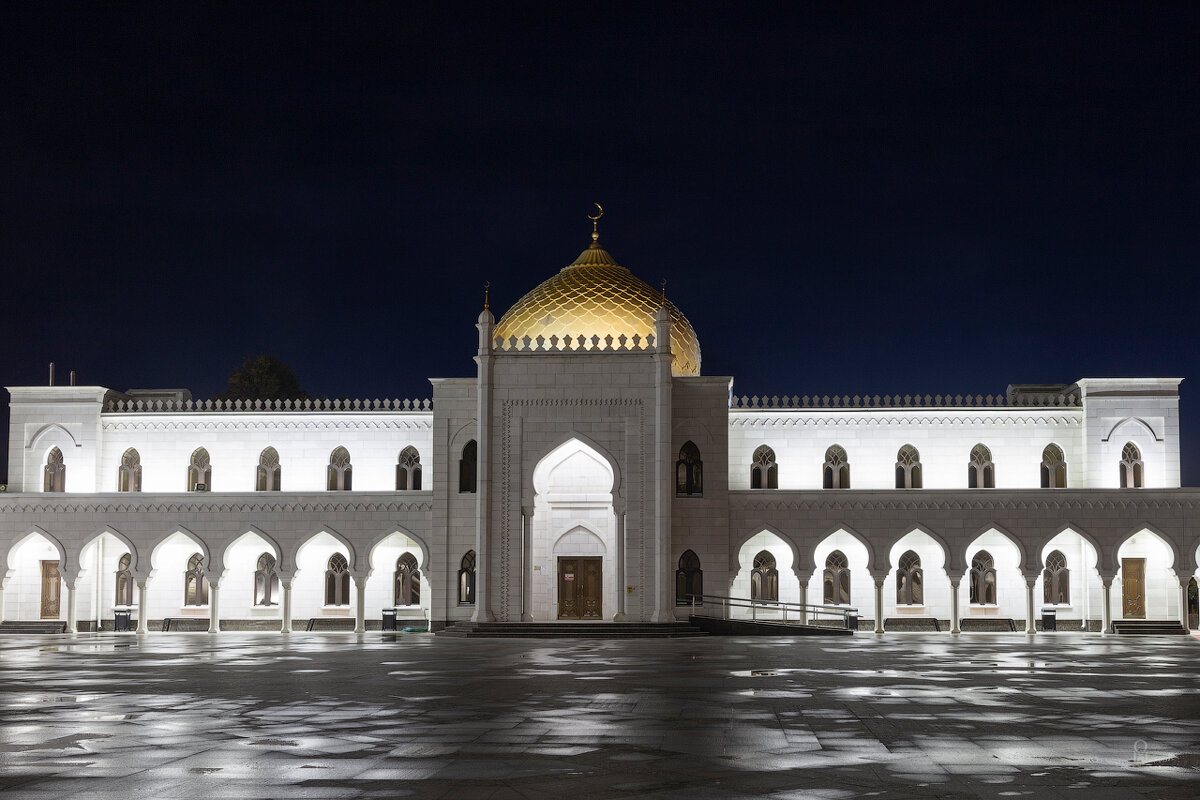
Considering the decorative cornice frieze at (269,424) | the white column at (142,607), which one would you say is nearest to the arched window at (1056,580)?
the decorative cornice frieze at (269,424)

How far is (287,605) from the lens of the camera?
36.8 meters

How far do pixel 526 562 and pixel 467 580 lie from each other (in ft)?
7.83

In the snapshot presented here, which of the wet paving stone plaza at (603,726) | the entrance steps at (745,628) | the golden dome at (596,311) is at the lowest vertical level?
the entrance steps at (745,628)

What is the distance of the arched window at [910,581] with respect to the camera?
38125 millimetres

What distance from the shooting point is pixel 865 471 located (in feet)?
127

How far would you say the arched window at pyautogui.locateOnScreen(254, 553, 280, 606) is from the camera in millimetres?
39250

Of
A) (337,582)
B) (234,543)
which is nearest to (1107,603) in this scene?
(337,582)

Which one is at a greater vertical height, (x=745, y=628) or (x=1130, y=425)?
(x=1130, y=425)

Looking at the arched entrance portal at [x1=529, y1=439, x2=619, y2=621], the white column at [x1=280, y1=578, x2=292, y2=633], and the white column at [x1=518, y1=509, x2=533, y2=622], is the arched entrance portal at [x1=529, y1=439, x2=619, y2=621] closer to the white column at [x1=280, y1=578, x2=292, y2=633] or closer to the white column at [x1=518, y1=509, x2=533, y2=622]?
the white column at [x1=518, y1=509, x2=533, y2=622]

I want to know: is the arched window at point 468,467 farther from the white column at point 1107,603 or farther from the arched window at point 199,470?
the white column at point 1107,603

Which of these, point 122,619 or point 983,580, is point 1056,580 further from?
point 122,619

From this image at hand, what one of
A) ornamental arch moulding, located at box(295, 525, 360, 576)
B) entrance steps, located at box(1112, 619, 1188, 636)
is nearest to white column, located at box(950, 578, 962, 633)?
entrance steps, located at box(1112, 619, 1188, 636)

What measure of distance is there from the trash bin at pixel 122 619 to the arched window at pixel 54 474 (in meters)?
4.51

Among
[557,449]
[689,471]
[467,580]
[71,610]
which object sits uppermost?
[557,449]
